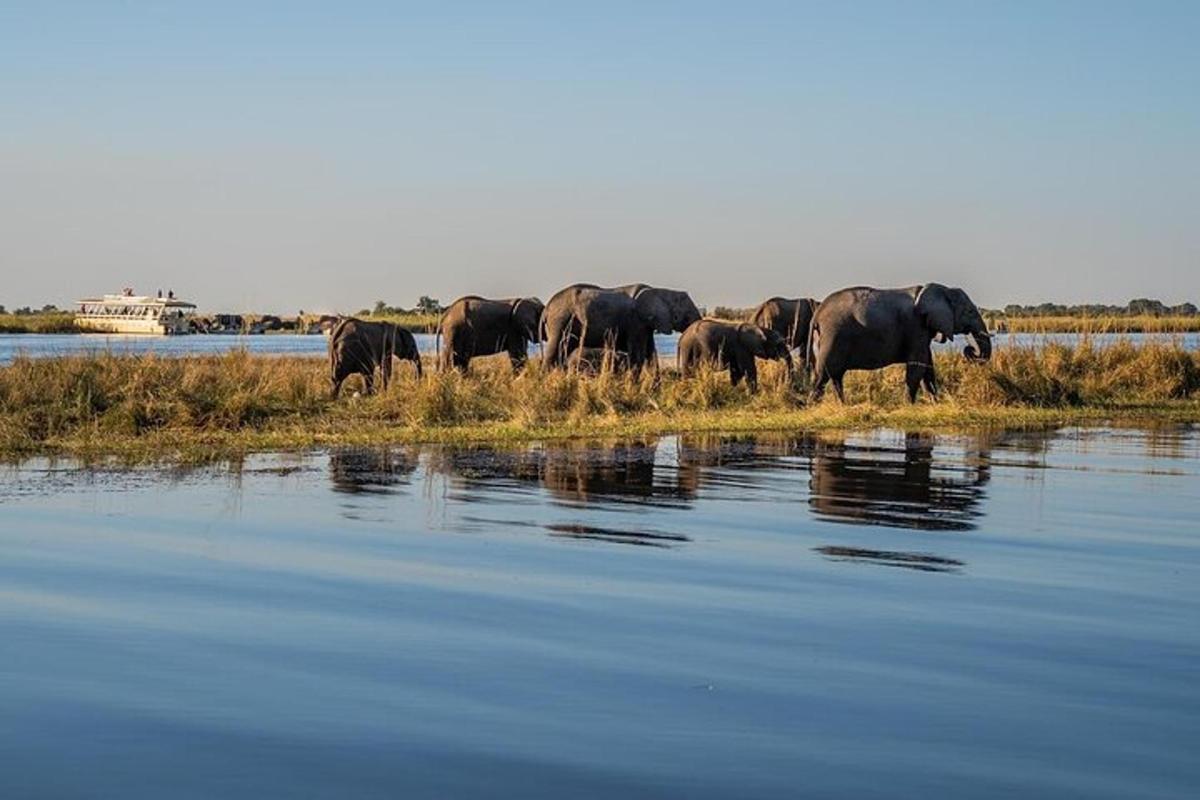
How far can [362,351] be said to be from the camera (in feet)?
86.7

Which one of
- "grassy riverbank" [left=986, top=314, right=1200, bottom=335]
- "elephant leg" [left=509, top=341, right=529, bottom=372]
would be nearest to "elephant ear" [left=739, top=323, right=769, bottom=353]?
"elephant leg" [left=509, top=341, right=529, bottom=372]

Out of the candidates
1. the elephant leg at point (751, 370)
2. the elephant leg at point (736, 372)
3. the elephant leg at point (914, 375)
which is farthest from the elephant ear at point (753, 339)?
the elephant leg at point (914, 375)

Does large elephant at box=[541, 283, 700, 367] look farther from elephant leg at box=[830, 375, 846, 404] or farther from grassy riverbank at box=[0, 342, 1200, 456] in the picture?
elephant leg at box=[830, 375, 846, 404]

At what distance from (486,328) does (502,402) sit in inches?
309

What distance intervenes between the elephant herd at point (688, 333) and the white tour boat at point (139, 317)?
5748 cm

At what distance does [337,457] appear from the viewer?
1803 centimetres

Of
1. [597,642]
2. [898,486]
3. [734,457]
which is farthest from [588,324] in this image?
[597,642]

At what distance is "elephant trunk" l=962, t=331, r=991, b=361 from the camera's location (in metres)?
28.4

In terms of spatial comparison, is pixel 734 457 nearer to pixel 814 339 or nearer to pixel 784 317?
pixel 814 339

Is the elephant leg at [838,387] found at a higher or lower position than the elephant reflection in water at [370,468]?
higher

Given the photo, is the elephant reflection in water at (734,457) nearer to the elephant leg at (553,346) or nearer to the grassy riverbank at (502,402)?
the grassy riverbank at (502,402)

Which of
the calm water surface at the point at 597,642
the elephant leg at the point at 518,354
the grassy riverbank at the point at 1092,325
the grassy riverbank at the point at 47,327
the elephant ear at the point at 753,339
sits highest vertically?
the grassy riverbank at the point at 47,327

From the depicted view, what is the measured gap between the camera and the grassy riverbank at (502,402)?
65.8 feet

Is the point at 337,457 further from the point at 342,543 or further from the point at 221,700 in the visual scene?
the point at 221,700
